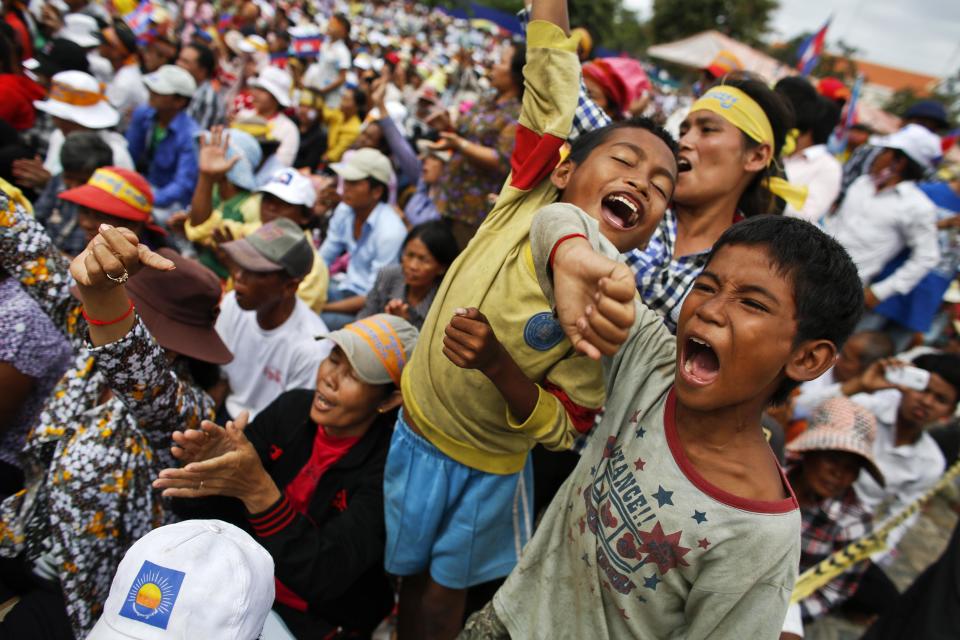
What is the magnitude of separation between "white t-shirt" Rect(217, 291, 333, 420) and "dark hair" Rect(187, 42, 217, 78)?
4.89 meters

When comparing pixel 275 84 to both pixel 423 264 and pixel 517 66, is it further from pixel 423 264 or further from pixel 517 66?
pixel 423 264

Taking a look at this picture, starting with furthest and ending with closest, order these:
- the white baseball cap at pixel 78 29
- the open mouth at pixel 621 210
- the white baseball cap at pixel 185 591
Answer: the white baseball cap at pixel 78 29 → the open mouth at pixel 621 210 → the white baseball cap at pixel 185 591

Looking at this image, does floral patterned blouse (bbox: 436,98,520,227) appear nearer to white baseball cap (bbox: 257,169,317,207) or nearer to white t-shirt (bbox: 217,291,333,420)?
white baseball cap (bbox: 257,169,317,207)

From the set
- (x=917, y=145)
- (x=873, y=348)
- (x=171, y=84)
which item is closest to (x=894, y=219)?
(x=917, y=145)

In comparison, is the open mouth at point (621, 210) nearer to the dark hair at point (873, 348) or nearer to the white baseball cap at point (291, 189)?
the white baseball cap at point (291, 189)

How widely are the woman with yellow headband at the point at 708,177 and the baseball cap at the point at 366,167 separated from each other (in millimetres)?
2628

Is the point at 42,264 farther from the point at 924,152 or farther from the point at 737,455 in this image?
the point at 924,152

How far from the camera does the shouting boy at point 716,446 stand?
118cm

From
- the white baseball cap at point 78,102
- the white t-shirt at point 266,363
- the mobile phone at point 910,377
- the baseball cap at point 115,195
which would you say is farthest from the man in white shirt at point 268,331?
the mobile phone at point 910,377

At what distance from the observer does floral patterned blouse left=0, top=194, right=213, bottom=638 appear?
1.77 metres

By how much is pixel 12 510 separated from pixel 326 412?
3.55 feet

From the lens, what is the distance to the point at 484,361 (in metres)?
1.30

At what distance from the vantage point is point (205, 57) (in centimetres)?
635

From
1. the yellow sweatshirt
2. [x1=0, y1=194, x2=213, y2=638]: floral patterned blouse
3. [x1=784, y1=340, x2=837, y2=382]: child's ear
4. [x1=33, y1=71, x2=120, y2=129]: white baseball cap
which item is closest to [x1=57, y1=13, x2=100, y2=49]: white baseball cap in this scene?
[x1=33, y1=71, x2=120, y2=129]: white baseball cap
